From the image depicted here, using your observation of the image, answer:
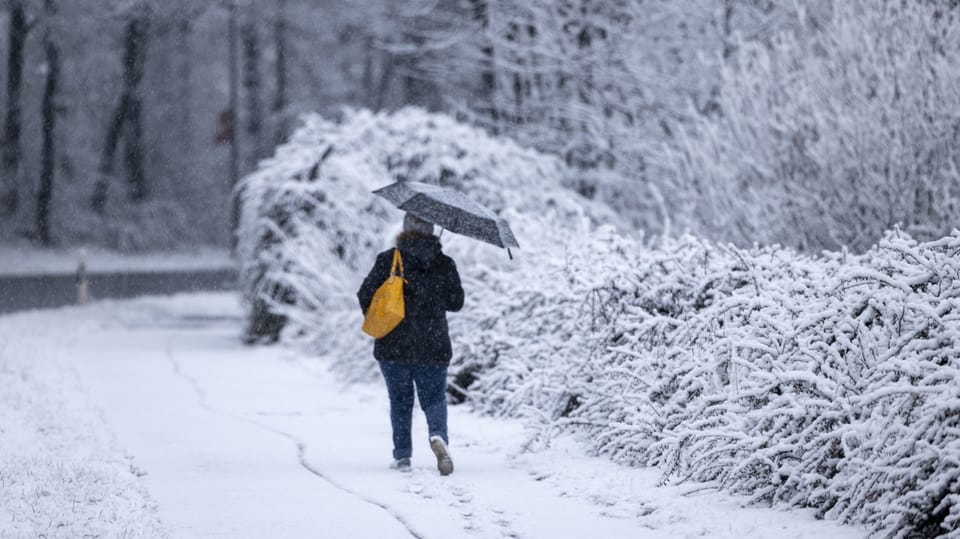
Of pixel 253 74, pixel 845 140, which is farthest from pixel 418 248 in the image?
pixel 253 74

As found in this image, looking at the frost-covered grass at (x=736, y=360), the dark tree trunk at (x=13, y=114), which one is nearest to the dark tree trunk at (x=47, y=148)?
the dark tree trunk at (x=13, y=114)

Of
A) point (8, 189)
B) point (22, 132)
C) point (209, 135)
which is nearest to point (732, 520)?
point (8, 189)

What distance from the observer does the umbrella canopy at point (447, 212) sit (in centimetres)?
811

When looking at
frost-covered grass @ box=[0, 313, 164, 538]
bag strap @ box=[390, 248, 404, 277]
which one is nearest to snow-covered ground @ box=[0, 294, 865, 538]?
frost-covered grass @ box=[0, 313, 164, 538]

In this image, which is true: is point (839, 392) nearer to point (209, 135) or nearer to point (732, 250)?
point (732, 250)

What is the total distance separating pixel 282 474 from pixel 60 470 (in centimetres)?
132

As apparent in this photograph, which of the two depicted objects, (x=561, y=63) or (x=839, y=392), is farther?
(x=561, y=63)

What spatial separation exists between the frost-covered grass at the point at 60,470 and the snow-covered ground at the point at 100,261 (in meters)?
25.5

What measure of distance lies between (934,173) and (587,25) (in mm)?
8808

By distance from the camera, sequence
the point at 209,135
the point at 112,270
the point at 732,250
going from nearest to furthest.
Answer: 1. the point at 732,250
2. the point at 112,270
3. the point at 209,135

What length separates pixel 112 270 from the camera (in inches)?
1565

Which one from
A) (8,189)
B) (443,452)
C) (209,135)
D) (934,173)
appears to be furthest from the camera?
(209,135)

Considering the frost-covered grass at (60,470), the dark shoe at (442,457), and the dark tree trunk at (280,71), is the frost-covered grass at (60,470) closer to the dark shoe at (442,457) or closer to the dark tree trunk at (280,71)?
the dark shoe at (442,457)

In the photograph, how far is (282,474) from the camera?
26.2 ft
